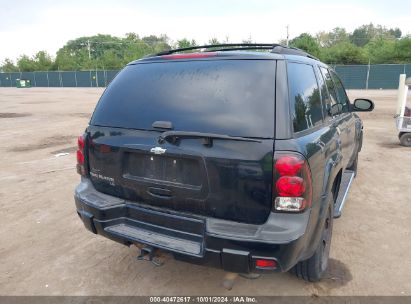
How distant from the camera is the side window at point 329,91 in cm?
347

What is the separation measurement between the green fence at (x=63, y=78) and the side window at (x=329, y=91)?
4692cm

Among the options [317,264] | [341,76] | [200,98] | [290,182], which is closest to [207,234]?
[290,182]

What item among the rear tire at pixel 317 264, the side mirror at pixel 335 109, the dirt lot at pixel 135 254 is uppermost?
the side mirror at pixel 335 109

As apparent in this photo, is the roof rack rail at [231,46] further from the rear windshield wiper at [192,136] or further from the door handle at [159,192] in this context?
the door handle at [159,192]

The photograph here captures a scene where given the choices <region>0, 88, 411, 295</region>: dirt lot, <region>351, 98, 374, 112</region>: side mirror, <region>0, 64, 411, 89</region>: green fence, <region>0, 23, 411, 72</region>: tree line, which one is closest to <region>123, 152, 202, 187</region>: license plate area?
<region>0, 88, 411, 295</region>: dirt lot

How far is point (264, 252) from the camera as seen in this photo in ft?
7.34

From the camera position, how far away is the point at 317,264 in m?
2.94

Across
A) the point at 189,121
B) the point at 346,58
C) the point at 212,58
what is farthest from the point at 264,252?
the point at 346,58

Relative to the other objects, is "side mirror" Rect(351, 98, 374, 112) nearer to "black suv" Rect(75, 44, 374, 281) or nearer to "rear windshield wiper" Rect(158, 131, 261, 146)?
"black suv" Rect(75, 44, 374, 281)

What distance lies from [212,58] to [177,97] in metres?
0.41

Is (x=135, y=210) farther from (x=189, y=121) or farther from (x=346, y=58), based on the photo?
(x=346, y=58)

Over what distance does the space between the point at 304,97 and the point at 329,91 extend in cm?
122

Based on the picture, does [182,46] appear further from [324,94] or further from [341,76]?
[324,94]

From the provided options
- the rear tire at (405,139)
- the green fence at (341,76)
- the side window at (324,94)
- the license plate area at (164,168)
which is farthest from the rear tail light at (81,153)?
the green fence at (341,76)
